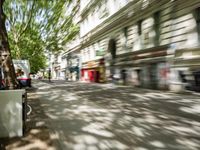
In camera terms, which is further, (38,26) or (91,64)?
(91,64)

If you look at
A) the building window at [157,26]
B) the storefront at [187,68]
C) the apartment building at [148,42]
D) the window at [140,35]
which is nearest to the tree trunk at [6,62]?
the storefront at [187,68]

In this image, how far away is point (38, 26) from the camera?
28234mm

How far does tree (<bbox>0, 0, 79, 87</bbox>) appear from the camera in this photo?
24.6 m

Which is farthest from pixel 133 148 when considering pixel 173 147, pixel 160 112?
pixel 160 112

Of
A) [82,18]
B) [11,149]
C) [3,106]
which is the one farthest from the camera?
[82,18]

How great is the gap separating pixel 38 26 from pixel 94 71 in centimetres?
968

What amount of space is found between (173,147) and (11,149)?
321 cm

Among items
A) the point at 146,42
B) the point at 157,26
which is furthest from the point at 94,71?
the point at 157,26

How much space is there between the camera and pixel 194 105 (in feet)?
39.8

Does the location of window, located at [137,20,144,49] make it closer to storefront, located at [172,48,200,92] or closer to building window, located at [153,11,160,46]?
building window, located at [153,11,160,46]

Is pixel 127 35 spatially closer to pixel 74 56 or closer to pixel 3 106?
pixel 3 106

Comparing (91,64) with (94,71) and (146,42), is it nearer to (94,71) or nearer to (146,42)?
(94,71)

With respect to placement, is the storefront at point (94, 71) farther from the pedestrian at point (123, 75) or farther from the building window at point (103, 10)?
the pedestrian at point (123, 75)

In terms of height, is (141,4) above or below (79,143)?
above
